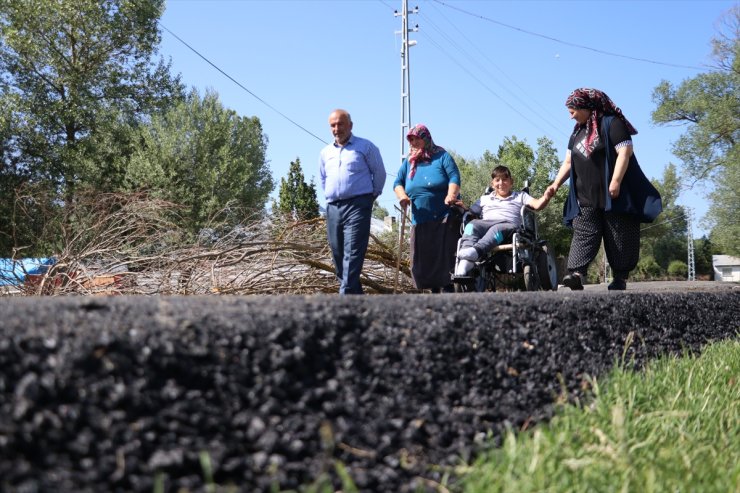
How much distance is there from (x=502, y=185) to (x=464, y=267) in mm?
1264

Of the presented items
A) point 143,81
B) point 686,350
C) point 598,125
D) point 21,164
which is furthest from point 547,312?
point 143,81

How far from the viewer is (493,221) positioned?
27.0ft

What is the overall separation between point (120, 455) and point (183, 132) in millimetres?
37477

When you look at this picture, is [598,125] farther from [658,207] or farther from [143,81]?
[143,81]

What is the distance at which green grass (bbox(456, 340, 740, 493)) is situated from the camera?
2.24 m

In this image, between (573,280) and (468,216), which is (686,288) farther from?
(468,216)

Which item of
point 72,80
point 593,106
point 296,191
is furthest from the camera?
point 296,191

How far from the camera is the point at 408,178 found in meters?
7.97

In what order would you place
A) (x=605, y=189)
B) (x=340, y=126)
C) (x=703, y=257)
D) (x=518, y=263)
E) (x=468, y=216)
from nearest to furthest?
1. (x=605, y=189)
2. (x=340, y=126)
3. (x=518, y=263)
4. (x=468, y=216)
5. (x=703, y=257)

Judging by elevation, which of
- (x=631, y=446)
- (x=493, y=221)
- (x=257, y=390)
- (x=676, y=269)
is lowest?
(x=631, y=446)

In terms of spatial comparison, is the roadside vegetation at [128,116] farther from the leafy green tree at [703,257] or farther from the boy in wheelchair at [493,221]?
the leafy green tree at [703,257]

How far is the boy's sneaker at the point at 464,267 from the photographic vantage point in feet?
25.5

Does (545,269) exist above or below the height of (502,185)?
below

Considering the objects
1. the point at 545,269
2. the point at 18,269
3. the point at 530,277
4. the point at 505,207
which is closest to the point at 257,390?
the point at 530,277
